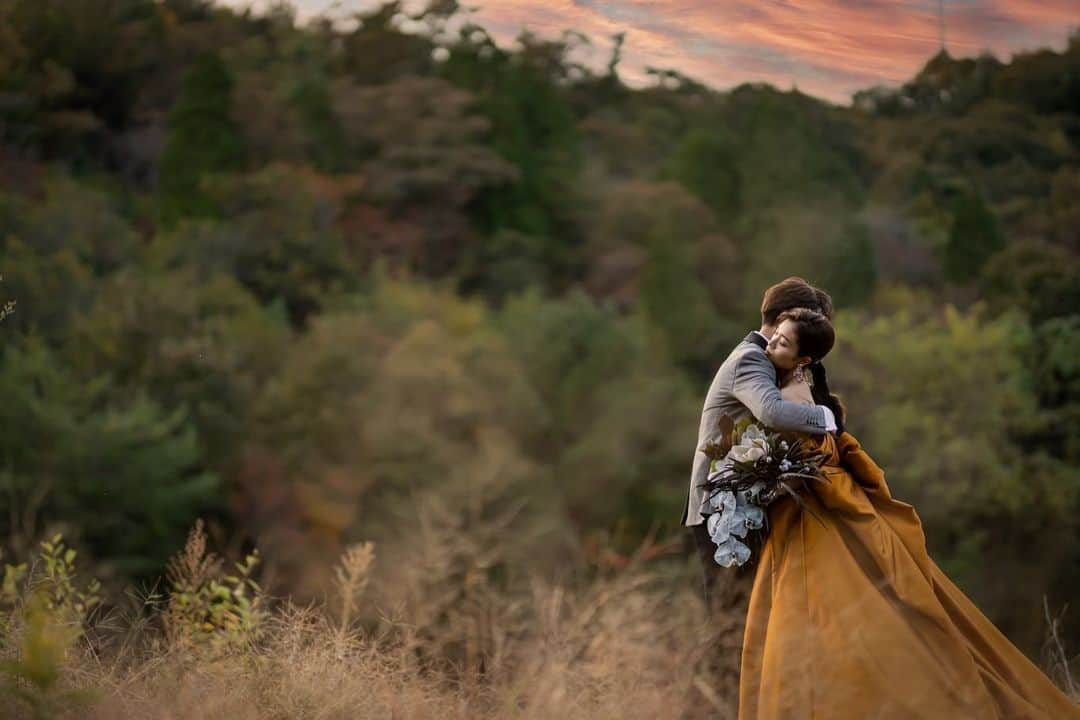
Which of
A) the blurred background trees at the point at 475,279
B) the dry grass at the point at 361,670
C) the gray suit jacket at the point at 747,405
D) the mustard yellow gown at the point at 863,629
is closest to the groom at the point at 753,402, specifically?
the gray suit jacket at the point at 747,405

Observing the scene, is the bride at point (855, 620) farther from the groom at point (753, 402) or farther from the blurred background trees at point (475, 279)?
the blurred background trees at point (475, 279)

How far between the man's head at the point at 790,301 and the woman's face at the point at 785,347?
2.7 inches

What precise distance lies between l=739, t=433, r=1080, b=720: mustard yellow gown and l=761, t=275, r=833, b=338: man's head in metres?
0.36

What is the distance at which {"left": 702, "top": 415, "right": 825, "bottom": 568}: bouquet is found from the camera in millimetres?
3572

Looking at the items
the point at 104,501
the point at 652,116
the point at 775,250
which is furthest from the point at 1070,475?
the point at 104,501

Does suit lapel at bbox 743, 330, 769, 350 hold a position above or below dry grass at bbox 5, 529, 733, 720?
above

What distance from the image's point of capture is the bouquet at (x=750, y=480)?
11.7ft

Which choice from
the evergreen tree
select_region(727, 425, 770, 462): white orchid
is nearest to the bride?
select_region(727, 425, 770, 462): white orchid

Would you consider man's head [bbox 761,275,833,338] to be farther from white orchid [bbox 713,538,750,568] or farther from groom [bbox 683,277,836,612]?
white orchid [bbox 713,538,750,568]

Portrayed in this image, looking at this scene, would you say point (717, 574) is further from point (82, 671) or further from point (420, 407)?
point (420, 407)

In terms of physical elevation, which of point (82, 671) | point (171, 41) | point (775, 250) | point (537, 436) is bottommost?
point (537, 436)

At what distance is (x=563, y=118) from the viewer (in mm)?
39500

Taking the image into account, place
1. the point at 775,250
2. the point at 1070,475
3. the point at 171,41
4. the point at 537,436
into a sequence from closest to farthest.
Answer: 1. the point at 1070,475
2. the point at 537,436
3. the point at 775,250
4. the point at 171,41

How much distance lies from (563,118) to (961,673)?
36.9 metres
